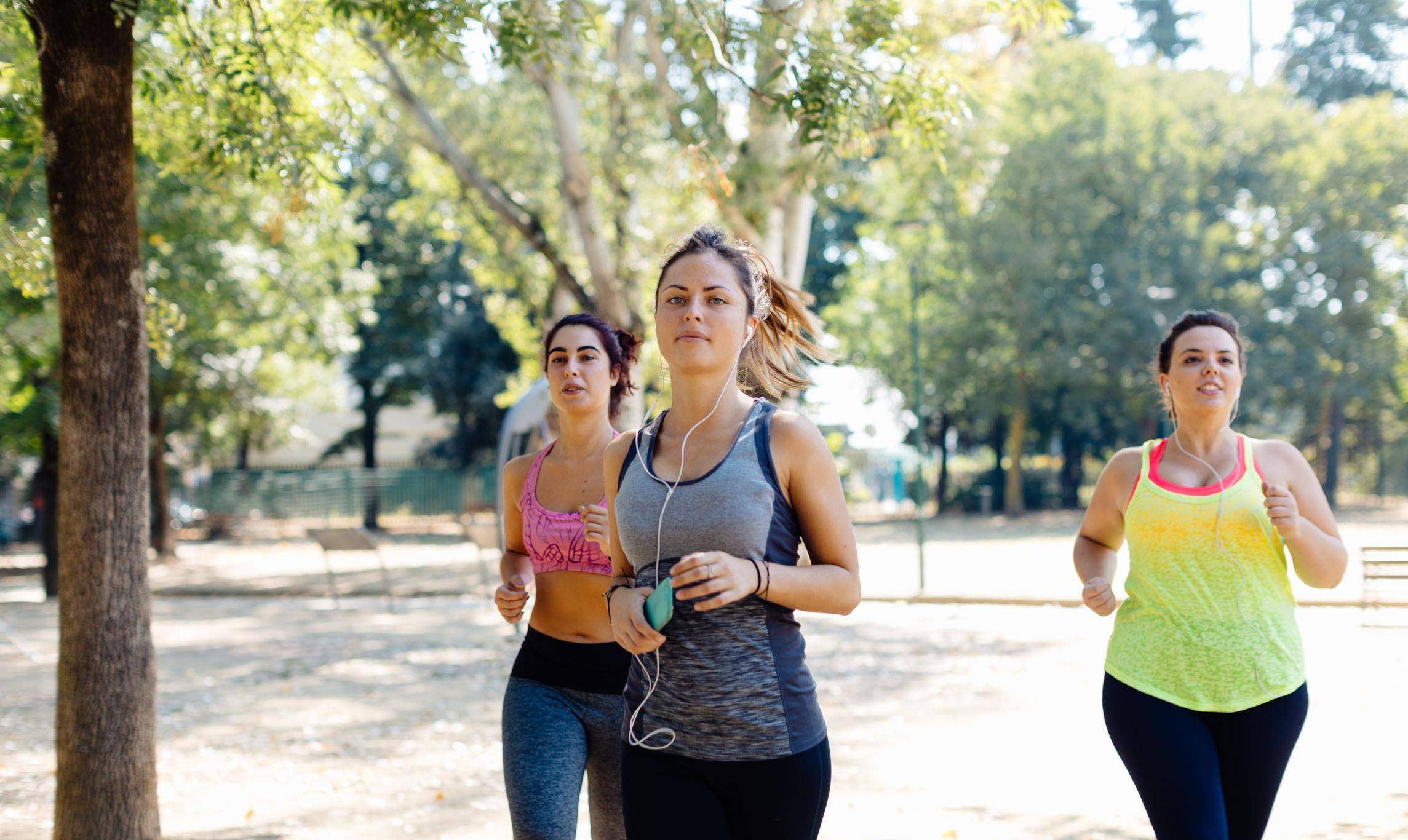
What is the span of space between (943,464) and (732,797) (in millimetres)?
37960

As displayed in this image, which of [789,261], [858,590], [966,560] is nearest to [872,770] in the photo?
[858,590]

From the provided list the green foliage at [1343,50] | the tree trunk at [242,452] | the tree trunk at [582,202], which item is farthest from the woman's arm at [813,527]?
the green foliage at [1343,50]

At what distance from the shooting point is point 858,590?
2.71 m

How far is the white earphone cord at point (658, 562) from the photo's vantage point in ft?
8.66

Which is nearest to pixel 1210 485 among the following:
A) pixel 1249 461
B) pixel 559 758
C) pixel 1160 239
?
pixel 1249 461

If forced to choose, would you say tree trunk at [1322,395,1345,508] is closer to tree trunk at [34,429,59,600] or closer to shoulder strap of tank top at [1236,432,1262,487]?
tree trunk at [34,429,59,600]

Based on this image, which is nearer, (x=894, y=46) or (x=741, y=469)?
(x=741, y=469)

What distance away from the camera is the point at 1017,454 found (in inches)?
1410

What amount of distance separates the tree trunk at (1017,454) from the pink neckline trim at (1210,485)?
102 ft

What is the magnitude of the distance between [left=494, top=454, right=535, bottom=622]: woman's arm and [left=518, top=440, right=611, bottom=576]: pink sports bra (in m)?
0.06

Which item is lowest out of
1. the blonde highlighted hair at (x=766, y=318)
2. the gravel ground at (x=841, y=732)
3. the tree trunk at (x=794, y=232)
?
the gravel ground at (x=841, y=732)

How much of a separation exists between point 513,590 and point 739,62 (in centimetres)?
426

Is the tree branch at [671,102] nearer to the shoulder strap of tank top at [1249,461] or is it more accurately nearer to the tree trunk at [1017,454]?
the shoulder strap of tank top at [1249,461]

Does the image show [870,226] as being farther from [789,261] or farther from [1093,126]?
[789,261]
